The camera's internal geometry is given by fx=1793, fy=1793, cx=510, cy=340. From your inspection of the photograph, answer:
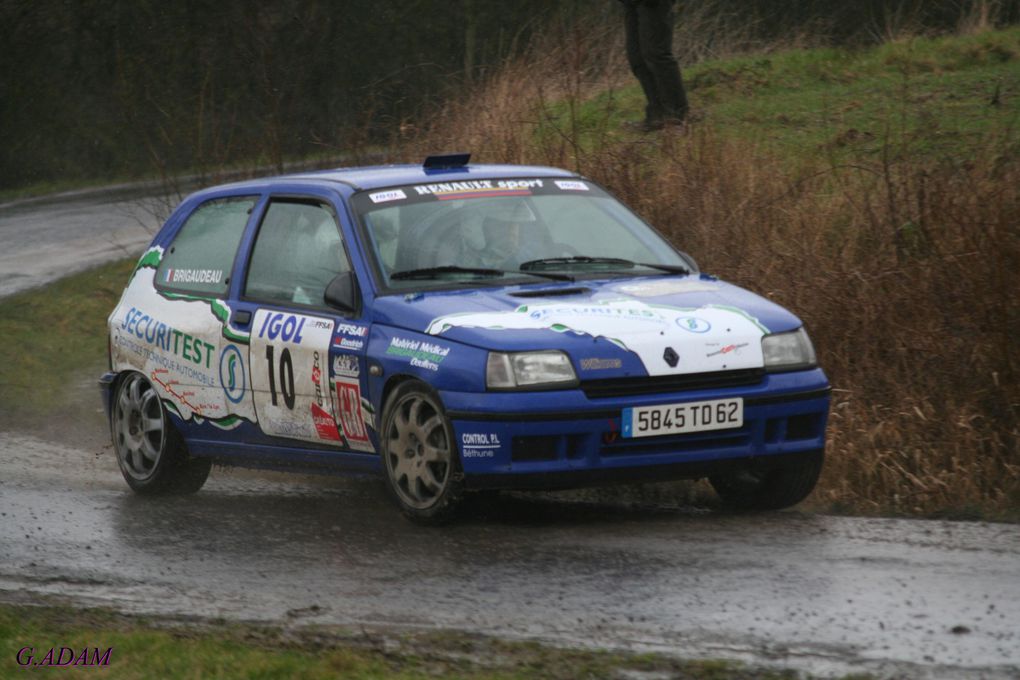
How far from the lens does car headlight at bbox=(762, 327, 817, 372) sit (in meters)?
7.50

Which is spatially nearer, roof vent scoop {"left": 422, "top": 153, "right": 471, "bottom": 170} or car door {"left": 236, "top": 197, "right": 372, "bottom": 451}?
car door {"left": 236, "top": 197, "right": 372, "bottom": 451}

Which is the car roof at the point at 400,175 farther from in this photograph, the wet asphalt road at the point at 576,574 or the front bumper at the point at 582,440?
the front bumper at the point at 582,440

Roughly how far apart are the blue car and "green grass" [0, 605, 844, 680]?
5.53ft

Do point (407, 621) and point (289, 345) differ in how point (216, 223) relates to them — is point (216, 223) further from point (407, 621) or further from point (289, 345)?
point (407, 621)

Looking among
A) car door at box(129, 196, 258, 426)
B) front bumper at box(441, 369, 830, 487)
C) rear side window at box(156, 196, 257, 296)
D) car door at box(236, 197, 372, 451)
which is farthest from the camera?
rear side window at box(156, 196, 257, 296)

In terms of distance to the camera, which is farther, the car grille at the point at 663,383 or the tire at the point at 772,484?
the tire at the point at 772,484

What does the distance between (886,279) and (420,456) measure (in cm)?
387

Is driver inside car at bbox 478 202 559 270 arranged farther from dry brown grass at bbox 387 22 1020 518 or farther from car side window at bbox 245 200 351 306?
dry brown grass at bbox 387 22 1020 518

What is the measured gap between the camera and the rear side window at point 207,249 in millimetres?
9117

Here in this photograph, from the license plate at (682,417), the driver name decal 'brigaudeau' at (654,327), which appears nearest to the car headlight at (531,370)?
the driver name decal 'brigaudeau' at (654,327)

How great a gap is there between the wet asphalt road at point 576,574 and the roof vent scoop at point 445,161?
168cm

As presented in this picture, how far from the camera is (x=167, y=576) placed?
7012mm

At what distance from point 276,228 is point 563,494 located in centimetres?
194

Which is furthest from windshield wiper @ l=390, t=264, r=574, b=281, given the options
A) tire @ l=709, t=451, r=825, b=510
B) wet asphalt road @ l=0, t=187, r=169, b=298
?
wet asphalt road @ l=0, t=187, r=169, b=298
